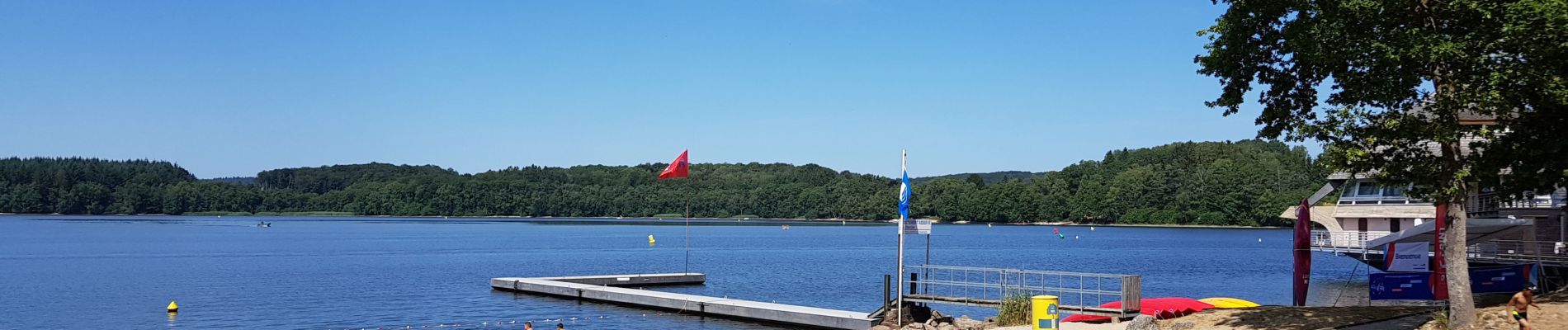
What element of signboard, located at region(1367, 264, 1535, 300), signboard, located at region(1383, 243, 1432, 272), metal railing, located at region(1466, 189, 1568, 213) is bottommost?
signboard, located at region(1367, 264, 1535, 300)

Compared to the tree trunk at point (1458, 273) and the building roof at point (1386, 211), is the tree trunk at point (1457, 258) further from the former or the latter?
the building roof at point (1386, 211)

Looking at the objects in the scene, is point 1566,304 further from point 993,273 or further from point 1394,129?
point 993,273

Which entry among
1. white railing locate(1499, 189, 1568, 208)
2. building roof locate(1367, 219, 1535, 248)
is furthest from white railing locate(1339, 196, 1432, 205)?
building roof locate(1367, 219, 1535, 248)

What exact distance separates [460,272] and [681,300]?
3111 cm

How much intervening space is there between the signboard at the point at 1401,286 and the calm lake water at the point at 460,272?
46.1 ft

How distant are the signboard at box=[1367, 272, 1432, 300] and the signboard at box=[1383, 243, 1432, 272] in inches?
92.3

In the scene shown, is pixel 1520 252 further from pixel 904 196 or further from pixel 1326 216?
pixel 904 196

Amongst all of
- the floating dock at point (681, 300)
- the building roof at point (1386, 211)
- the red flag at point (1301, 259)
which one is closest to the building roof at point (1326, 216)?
the building roof at point (1386, 211)

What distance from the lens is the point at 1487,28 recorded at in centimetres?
1905

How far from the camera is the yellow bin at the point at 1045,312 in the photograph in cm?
2402

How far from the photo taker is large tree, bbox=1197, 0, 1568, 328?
1859 centimetres

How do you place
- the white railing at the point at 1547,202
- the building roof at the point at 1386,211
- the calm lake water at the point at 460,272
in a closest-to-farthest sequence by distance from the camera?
the white railing at the point at 1547,202
the calm lake water at the point at 460,272
the building roof at the point at 1386,211

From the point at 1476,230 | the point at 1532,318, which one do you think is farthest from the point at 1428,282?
Result: the point at 1532,318

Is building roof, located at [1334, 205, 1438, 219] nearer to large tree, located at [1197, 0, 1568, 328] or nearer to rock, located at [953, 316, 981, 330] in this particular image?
rock, located at [953, 316, 981, 330]
